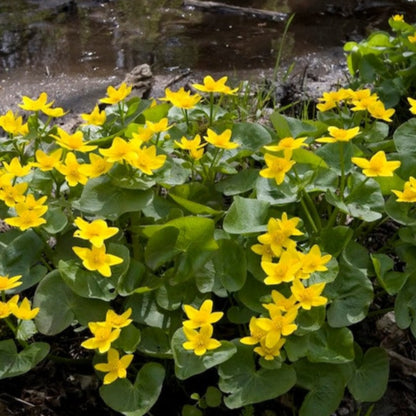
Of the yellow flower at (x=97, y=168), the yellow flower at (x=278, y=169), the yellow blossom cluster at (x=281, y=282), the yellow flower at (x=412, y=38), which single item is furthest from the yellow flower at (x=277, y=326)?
the yellow flower at (x=412, y=38)

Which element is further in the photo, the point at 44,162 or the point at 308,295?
the point at 44,162

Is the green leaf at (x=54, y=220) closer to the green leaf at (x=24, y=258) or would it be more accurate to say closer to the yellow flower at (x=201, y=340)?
the green leaf at (x=24, y=258)

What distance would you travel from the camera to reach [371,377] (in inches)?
69.3

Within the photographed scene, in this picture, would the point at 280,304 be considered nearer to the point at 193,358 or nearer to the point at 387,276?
the point at 193,358

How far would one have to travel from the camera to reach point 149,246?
1.81m

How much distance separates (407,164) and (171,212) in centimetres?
77

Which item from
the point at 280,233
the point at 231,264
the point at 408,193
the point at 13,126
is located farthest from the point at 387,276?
the point at 13,126

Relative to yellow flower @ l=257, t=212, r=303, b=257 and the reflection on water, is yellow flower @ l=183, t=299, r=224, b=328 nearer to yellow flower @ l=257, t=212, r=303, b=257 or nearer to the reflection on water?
yellow flower @ l=257, t=212, r=303, b=257

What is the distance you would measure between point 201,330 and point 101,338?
0.25 metres

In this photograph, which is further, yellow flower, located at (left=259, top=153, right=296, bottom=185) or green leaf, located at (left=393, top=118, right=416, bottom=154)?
green leaf, located at (left=393, top=118, right=416, bottom=154)

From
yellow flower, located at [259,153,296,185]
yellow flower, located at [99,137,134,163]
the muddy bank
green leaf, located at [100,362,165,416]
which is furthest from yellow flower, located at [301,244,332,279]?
the muddy bank

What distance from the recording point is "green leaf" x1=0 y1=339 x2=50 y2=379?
1672 mm

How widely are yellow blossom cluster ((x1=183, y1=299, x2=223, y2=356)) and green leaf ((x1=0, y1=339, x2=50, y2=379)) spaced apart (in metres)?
0.40

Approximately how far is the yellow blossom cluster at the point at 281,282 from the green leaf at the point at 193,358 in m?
0.05
